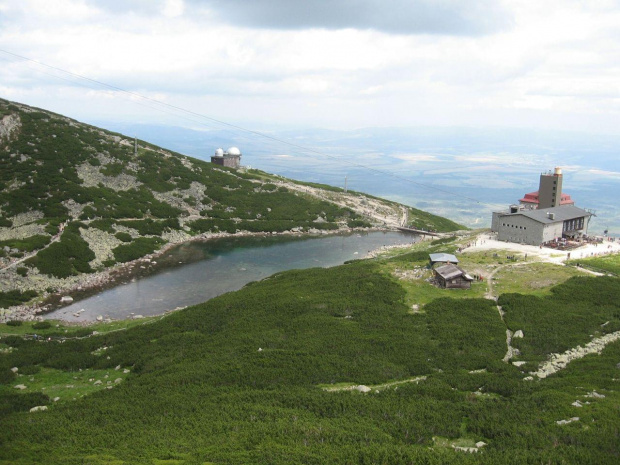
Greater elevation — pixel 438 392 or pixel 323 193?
pixel 323 193

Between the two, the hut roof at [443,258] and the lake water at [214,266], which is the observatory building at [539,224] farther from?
the lake water at [214,266]

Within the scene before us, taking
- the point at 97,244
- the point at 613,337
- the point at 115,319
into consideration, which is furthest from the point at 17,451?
the point at 97,244

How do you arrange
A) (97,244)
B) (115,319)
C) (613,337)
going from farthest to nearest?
(97,244), (115,319), (613,337)

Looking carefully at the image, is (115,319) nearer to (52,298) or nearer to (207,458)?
(52,298)

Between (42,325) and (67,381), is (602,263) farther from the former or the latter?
(42,325)

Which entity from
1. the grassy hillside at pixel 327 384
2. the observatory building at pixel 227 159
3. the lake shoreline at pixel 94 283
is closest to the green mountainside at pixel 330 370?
the grassy hillside at pixel 327 384

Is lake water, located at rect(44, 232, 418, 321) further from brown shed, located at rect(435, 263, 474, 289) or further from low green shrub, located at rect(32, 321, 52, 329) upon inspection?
brown shed, located at rect(435, 263, 474, 289)
